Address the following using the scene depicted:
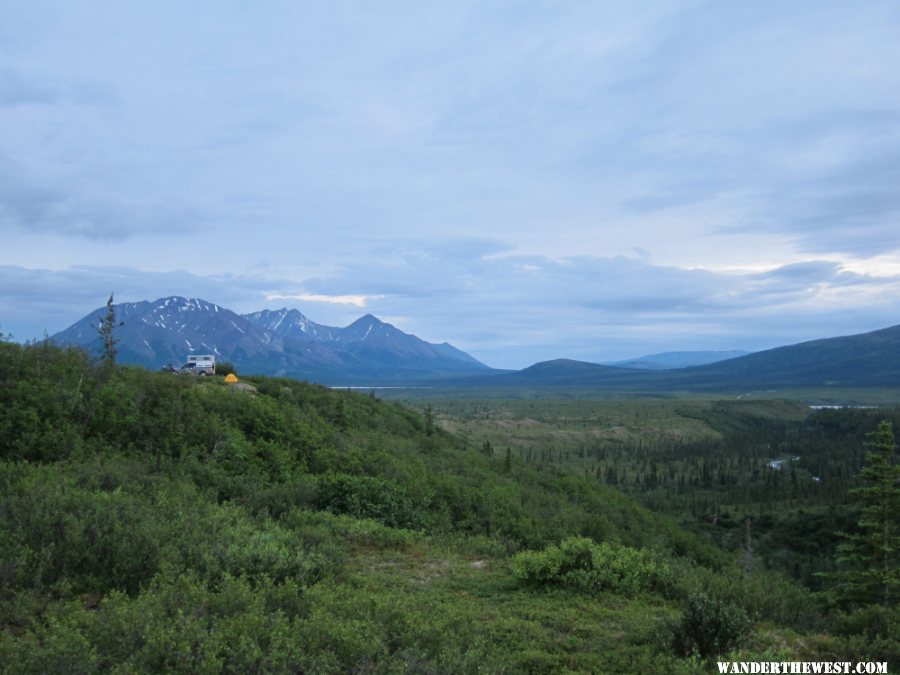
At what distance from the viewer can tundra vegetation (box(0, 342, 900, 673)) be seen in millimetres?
5340

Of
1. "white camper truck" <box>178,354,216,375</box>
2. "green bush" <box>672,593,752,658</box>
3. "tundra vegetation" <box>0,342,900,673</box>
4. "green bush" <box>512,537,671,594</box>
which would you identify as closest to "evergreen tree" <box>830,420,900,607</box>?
"tundra vegetation" <box>0,342,900,673</box>

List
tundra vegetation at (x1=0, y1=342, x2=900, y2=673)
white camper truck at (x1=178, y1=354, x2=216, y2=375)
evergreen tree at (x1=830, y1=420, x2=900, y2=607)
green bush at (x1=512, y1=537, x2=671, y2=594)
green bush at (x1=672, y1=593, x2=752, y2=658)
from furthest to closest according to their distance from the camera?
1. white camper truck at (x1=178, y1=354, x2=216, y2=375)
2. evergreen tree at (x1=830, y1=420, x2=900, y2=607)
3. green bush at (x1=512, y1=537, x2=671, y2=594)
4. green bush at (x1=672, y1=593, x2=752, y2=658)
5. tundra vegetation at (x1=0, y1=342, x2=900, y2=673)

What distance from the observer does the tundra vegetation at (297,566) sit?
534cm

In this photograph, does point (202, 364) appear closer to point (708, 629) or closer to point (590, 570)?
point (590, 570)

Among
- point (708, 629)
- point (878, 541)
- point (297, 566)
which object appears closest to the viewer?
point (708, 629)

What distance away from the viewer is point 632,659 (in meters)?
6.35

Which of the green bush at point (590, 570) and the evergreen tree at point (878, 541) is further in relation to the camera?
the evergreen tree at point (878, 541)

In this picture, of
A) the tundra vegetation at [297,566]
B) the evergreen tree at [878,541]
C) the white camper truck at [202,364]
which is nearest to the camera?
the tundra vegetation at [297,566]

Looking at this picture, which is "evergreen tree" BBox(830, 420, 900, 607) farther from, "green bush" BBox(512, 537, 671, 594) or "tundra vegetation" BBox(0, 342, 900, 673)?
"green bush" BBox(512, 537, 671, 594)

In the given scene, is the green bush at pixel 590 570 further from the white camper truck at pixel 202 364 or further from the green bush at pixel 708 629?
the white camper truck at pixel 202 364

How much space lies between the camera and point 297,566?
8.06 meters

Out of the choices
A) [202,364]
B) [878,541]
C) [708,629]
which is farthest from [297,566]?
[202,364]

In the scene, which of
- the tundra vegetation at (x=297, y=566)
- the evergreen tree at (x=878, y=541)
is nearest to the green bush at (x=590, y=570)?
the tundra vegetation at (x=297, y=566)

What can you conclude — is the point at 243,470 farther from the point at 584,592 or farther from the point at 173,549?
the point at 584,592
